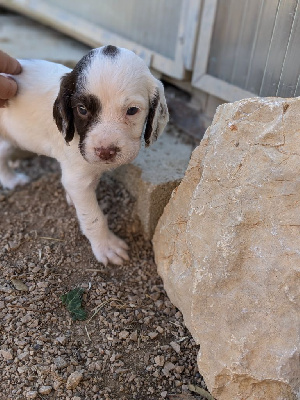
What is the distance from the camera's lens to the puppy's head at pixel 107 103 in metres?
3.08

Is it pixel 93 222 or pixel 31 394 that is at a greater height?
pixel 93 222

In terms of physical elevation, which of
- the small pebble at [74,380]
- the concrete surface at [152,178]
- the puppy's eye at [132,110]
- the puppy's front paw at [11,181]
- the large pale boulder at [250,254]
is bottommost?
the puppy's front paw at [11,181]

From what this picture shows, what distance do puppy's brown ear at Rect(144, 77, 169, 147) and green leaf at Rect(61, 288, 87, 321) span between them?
3.82ft

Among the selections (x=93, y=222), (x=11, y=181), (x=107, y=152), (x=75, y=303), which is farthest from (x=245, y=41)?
(x=75, y=303)

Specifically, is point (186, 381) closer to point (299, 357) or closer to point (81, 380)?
point (81, 380)

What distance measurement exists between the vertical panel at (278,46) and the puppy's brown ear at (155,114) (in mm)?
1075

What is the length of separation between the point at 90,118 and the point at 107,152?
27 cm

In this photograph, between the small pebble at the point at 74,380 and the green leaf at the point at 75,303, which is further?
the green leaf at the point at 75,303

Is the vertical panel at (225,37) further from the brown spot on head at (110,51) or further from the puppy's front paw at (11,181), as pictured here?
the puppy's front paw at (11,181)

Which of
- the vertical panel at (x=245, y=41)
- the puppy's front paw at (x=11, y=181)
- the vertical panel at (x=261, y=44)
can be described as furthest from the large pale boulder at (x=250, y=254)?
the puppy's front paw at (x=11, y=181)

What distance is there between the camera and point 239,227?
2.78m

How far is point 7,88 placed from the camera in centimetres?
368

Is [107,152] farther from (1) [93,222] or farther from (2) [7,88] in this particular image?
(2) [7,88]

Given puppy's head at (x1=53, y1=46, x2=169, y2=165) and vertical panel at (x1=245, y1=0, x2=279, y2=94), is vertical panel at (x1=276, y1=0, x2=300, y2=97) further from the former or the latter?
puppy's head at (x1=53, y1=46, x2=169, y2=165)
